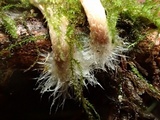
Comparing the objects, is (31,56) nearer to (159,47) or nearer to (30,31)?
(30,31)

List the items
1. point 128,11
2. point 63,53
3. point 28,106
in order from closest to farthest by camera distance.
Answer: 1. point 63,53
2. point 128,11
3. point 28,106

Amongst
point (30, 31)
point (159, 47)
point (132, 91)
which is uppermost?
point (30, 31)

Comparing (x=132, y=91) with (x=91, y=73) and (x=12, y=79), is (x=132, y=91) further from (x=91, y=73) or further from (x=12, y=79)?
(x=12, y=79)

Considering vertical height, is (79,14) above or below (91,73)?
above

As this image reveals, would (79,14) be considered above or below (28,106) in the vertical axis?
above

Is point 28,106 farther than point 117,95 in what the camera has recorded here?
Yes

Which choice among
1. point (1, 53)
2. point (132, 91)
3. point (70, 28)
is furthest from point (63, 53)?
point (132, 91)

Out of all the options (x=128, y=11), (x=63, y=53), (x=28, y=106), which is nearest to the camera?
(x=63, y=53)

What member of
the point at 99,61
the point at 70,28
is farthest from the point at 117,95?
the point at 70,28
